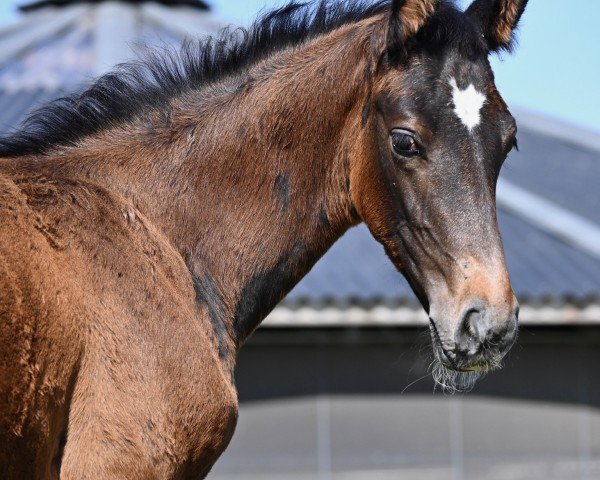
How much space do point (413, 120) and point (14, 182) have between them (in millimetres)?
1434

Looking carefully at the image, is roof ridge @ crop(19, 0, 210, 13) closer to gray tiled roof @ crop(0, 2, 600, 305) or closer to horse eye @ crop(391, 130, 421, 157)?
gray tiled roof @ crop(0, 2, 600, 305)

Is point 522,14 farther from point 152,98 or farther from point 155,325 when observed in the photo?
point 155,325

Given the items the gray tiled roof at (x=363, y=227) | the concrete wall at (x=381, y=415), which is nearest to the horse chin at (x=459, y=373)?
the gray tiled roof at (x=363, y=227)

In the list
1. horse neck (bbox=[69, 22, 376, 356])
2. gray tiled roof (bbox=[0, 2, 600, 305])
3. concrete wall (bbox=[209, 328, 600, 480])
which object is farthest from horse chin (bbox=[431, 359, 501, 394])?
concrete wall (bbox=[209, 328, 600, 480])

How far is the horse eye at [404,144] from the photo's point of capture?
3629mm

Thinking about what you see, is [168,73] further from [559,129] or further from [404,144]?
[559,129]

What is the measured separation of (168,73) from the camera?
162 inches

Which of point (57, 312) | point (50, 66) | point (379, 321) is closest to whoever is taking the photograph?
point (57, 312)

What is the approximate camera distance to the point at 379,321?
8.23 m

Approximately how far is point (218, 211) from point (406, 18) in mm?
1016

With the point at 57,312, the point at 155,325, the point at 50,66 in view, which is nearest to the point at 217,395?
the point at 155,325

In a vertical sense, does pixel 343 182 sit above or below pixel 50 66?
above

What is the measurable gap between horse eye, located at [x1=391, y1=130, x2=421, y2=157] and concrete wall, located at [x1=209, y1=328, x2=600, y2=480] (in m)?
5.22

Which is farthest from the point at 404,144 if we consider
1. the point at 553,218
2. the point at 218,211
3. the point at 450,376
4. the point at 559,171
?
the point at 559,171
